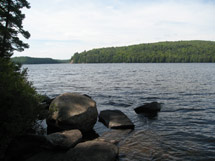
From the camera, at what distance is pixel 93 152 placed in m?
6.48

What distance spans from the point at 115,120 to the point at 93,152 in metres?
4.24

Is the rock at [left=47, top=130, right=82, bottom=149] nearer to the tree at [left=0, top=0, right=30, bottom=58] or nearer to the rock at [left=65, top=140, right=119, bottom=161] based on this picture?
the rock at [left=65, top=140, right=119, bottom=161]

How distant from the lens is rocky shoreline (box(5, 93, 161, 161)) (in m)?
6.45

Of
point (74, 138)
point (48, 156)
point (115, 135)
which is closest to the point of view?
point (48, 156)

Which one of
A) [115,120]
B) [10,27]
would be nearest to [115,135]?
[115,120]

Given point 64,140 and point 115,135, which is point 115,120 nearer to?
point 115,135

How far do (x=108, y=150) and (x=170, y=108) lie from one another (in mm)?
9421

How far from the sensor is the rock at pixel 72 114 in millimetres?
9094

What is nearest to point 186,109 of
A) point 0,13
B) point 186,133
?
point 186,133

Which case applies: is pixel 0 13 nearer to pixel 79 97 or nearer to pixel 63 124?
pixel 79 97

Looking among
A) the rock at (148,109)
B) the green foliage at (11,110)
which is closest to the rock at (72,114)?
the green foliage at (11,110)

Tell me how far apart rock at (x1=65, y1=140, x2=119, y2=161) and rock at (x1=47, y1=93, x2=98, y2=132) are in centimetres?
228

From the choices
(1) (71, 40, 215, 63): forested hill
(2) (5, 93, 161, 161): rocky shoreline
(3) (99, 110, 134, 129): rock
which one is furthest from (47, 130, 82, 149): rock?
(1) (71, 40, 215, 63): forested hill

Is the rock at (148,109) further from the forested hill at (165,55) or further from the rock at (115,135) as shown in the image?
the forested hill at (165,55)
